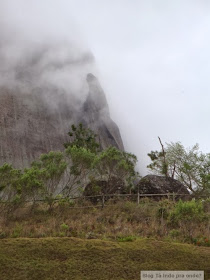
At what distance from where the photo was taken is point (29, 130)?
4550 centimetres

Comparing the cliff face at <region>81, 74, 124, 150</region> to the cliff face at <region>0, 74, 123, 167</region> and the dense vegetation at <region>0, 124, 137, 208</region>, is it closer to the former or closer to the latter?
the cliff face at <region>0, 74, 123, 167</region>

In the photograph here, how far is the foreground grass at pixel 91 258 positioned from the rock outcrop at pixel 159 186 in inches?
488

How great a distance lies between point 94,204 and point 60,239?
11.1 m

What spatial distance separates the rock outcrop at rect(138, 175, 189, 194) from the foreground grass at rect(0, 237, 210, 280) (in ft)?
40.7

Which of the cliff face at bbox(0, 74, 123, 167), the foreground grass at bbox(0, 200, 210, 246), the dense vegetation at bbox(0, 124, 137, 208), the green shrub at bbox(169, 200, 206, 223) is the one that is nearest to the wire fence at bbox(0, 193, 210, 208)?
the dense vegetation at bbox(0, 124, 137, 208)

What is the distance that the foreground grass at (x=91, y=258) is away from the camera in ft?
25.2

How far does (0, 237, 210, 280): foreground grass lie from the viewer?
7.69 metres

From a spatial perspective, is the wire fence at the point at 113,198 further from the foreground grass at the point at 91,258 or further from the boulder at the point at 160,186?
the foreground grass at the point at 91,258

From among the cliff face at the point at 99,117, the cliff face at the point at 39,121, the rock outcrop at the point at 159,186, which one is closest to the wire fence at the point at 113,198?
the rock outcrop at the point at 159,186

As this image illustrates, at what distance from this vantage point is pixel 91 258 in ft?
27.2

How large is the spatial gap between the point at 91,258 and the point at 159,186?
14.5 meters

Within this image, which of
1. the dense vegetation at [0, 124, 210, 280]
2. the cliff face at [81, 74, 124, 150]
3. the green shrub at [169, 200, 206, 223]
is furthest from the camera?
the cliff face at [81, 74, 124, 150]

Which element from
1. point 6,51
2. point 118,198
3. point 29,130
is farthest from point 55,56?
point 118,198

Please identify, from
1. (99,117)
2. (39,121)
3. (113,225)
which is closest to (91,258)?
(113,225)
